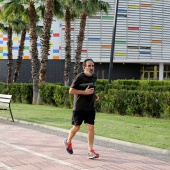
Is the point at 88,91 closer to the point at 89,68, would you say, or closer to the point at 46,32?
the point at 89,68

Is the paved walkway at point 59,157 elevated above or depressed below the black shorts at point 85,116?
below

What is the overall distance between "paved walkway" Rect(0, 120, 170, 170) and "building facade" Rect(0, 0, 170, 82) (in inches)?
1736

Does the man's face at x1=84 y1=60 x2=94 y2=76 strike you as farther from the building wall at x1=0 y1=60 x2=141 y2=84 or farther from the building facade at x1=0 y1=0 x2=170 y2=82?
the building wall at x1=0 y1=60 x2=141 y2=84

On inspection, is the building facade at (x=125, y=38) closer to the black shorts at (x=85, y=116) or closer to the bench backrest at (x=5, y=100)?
the bench backrest at (x=5, y=100)

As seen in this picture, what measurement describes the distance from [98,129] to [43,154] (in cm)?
357

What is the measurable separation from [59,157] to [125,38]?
4696cm

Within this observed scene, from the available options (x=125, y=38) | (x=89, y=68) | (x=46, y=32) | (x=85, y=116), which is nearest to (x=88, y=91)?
(x=89, y=68)

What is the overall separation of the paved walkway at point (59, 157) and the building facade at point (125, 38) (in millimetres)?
44091

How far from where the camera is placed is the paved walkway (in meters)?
6.06

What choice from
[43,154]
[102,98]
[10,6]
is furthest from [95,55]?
[43,154]

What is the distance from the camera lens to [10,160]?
6.50 meters

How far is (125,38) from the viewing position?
52.6 metres

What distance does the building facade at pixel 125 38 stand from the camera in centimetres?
5272

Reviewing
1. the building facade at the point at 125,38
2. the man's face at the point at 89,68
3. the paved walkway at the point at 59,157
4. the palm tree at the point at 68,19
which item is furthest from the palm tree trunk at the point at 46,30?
the building facade at the point at 125,38
